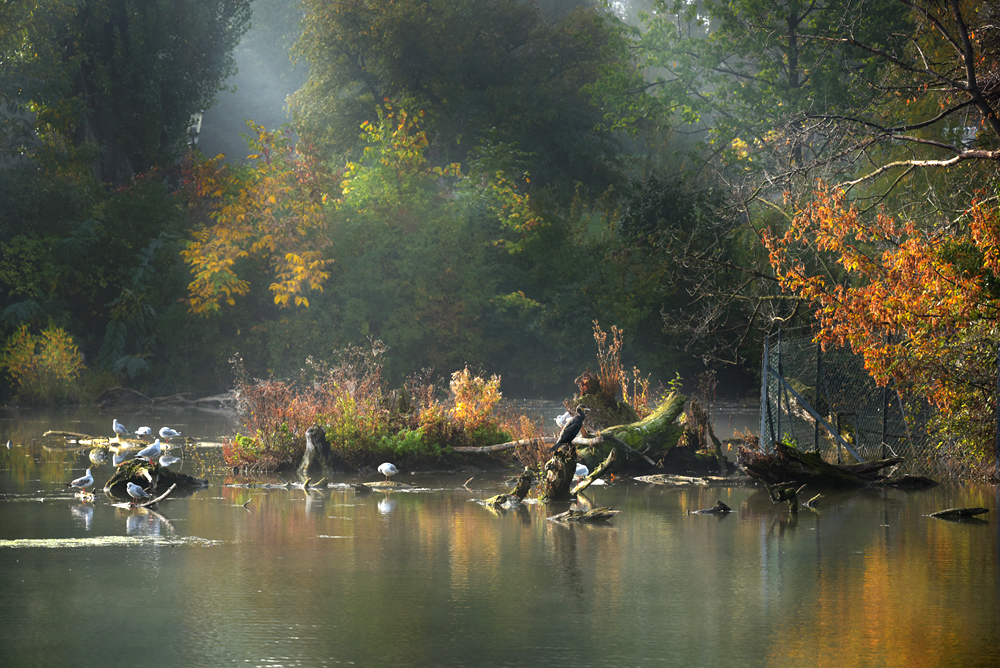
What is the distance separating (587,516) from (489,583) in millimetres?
4163

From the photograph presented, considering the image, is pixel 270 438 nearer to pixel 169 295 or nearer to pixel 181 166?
pixel 169 295

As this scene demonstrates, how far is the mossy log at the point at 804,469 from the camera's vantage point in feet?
54.3

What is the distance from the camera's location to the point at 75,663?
717cm

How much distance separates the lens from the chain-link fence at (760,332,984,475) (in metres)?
17.5

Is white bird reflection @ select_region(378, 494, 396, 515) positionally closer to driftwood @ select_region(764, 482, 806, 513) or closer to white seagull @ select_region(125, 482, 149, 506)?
white seagull @ select_region(125, 482, 149, 506)

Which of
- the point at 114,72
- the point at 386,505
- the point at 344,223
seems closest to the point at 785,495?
the point at 386,505

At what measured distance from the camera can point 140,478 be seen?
15.9 meters

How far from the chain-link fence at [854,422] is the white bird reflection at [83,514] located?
399 inches

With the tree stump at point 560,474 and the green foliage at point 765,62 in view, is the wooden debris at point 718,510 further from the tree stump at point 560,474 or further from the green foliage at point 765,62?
the green foliage at point 765,62

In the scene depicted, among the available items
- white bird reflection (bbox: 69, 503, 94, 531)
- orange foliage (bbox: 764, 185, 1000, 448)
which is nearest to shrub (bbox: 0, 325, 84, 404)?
white bird reflection (bbox: 69, 503, 94, 531)

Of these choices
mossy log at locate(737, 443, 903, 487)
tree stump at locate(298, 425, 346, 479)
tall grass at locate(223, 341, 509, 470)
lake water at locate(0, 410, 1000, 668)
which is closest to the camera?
lake water at locate(0, 410, 1000, 668)

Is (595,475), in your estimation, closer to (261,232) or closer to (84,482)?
(84,482)

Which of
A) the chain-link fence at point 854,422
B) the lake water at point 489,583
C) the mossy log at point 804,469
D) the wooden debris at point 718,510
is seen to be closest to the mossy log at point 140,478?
the lake water at point 489,583

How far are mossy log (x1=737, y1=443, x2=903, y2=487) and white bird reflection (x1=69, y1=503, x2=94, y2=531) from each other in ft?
29.4
